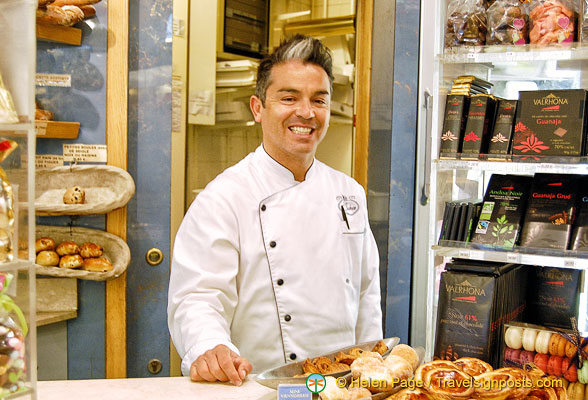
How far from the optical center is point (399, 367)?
1.28 metres

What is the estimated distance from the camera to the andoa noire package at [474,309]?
181cm

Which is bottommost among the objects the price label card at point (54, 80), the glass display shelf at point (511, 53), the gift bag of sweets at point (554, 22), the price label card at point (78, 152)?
the price label card at point (78, 152)

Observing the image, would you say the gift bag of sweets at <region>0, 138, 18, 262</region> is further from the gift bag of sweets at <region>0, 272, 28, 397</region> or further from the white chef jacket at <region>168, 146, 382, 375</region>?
the white chef jacket at <region>168, 146, 382, 375</region>

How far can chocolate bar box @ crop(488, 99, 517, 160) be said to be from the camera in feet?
6.56

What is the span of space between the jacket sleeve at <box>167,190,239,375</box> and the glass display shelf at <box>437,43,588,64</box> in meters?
0.92

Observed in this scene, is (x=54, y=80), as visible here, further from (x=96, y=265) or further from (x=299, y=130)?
(x=299, y=130)

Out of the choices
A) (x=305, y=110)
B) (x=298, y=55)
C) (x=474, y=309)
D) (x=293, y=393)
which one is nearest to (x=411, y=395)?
(x=293, y=393)

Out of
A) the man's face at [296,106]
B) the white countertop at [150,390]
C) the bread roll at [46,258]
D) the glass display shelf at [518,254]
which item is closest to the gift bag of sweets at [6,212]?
the white countertop at [150,390]

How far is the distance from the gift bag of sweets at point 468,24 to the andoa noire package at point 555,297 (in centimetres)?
80

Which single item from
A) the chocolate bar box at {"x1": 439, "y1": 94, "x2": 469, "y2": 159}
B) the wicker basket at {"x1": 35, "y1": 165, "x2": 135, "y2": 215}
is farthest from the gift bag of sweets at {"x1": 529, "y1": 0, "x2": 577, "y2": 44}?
the wicker basket at {"x1": 35, "y1": 165, "x2": 135, "y2": 215}

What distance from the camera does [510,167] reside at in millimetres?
1959

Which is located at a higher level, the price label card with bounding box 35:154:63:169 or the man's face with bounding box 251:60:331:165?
the man's face with bounding box 251:60:331:165

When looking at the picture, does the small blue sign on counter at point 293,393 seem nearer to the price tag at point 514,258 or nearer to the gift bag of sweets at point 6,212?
the gift bag of sweets at point 6,212

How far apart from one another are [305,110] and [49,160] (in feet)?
4.44
